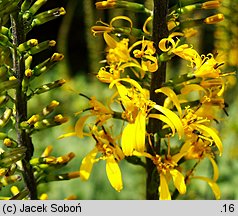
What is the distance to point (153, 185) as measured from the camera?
5.22 ft

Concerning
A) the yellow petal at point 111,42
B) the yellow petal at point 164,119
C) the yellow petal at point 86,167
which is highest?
the yellow petal at point 111,42

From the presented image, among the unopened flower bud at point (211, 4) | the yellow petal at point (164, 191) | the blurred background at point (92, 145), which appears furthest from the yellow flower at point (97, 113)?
the blurred background at point (92, 145)

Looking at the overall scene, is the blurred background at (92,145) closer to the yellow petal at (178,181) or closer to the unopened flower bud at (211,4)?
the unopened flower bud at (211,4)

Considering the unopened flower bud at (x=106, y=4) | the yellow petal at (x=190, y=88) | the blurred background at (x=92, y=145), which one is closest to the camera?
the unopened flower bud at (x=106, y=4)

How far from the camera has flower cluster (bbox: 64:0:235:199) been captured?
1509 mm

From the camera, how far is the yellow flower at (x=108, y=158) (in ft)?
5.12

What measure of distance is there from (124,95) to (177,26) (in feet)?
0.70

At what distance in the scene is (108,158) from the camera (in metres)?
1.61

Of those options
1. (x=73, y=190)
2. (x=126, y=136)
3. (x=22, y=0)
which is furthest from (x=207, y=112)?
(x=73, y=190)

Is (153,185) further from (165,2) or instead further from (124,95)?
(165,2)

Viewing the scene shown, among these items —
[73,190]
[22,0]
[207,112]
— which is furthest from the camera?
[73,190]

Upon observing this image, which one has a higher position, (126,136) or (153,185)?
(126,136)

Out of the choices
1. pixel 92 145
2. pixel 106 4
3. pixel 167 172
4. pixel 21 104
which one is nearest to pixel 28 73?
pixel 21 104

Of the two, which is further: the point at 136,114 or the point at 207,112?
the point at 207,112
